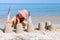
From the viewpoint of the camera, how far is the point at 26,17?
10.4m

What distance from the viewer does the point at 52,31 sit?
9789 millimetres

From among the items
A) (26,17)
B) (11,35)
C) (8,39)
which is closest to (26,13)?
(26,17)

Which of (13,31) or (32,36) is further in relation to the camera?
(13,31)

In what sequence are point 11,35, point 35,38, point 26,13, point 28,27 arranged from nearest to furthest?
point 35,38 → point 11,35 → point 28,27 → point 26,13

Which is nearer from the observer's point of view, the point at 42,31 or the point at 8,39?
the point at 8,39

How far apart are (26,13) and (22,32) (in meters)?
1.30

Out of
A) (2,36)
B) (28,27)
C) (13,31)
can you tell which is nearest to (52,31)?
(28,27)

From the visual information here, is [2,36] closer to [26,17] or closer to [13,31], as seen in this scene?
[13,31]

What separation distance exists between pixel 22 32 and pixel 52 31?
135 cm

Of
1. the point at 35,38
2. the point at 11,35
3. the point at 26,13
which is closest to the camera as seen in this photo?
Result: the point at 35,38

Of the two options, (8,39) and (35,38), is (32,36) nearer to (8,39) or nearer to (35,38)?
(35,38)

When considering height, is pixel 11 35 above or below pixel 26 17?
below

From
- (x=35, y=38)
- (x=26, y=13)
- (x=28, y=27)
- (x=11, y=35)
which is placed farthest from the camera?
(x=26, y=13)

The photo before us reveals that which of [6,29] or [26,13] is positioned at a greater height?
[26,13]
